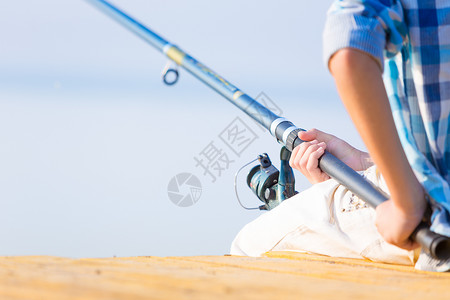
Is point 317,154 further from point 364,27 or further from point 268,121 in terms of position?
point 364,27

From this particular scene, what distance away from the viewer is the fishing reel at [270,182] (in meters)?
2.25

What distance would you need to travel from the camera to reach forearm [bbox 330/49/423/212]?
989 mm

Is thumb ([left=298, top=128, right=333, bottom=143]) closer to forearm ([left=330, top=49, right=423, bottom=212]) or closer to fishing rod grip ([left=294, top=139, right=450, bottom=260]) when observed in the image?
fishing rod grip ([left=294, top=139, right=450, bottom=260])

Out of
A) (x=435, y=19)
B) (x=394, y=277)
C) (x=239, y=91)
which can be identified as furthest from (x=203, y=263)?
(x=239, y=91)

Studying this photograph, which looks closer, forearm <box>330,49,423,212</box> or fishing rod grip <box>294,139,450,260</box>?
forearm <box>330,49,423,212</box>

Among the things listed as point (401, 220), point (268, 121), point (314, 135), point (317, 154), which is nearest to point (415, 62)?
point (401, 220)

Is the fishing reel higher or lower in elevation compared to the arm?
lower

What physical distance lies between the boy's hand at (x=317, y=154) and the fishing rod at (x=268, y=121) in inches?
1.1

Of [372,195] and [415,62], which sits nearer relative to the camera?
[415,62]

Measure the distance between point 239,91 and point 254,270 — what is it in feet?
3.04

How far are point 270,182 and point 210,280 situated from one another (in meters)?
1.48

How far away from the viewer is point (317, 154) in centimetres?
160

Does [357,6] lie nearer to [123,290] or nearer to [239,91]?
[123,290]

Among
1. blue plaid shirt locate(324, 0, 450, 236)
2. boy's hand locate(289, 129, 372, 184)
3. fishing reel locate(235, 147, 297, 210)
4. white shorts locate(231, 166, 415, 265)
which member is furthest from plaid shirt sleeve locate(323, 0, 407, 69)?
fishing reel locate(235, 147, 297, 210)
